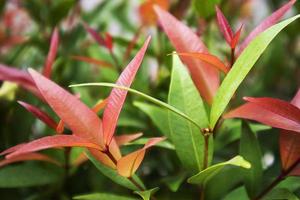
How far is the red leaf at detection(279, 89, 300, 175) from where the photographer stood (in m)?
0.47

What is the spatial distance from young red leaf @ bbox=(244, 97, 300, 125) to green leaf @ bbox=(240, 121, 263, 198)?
0.29 feet

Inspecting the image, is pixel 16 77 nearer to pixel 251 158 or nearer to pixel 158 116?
pixel 158 116

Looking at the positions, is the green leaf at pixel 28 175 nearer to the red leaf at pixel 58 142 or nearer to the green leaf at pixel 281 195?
the red leaf at pixel 58 142

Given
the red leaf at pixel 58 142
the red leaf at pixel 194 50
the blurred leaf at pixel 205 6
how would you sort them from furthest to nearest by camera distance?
the blurred leaf at pixel 205 6 < the red leaf at pixel 194 50 < the red leaf at pixel 58 142

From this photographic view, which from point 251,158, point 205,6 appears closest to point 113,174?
point 251,158

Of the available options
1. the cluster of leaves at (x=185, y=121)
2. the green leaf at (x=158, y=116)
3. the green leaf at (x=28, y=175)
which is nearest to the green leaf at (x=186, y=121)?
the cluster of leaves at (x=185, y=121)

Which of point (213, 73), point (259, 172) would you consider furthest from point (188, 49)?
point (259, 172)

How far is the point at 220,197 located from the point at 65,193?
10.2 inches

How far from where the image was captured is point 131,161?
446 mm

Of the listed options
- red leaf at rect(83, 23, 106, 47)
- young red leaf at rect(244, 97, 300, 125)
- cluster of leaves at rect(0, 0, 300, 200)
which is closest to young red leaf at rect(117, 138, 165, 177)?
cluster of leaves at rect(0, 0, 300, 200)

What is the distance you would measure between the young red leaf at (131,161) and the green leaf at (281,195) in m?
0.14

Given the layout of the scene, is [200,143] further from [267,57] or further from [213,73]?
[267,57]

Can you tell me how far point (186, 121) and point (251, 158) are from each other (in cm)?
11

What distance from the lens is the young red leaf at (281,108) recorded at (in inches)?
17.6
